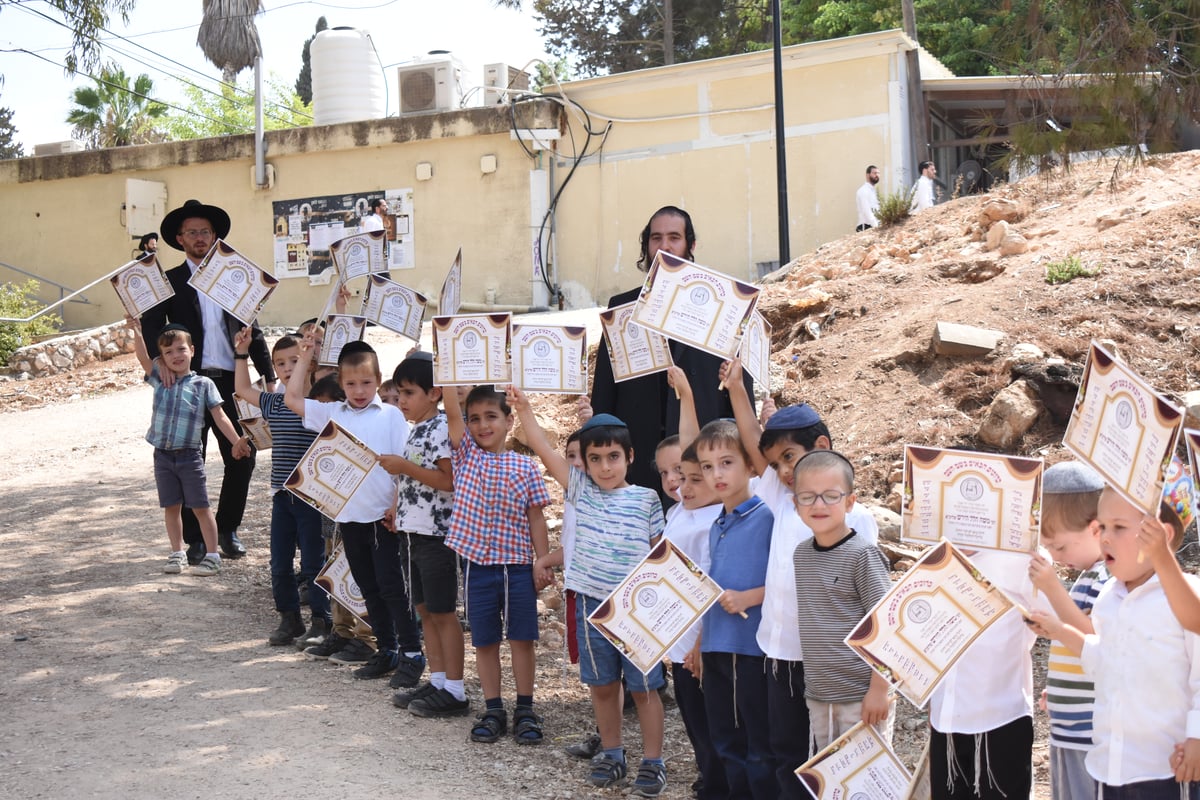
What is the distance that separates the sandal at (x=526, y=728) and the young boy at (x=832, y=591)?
147 centimetres

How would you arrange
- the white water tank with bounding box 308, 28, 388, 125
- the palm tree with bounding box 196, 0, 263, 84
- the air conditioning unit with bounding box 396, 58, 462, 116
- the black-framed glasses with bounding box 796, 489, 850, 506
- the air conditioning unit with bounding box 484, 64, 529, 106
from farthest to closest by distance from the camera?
the palm tree with bounding box 196, 0, 263, 84, the white water tank with bounding box 308, 28, 388, 125, the air conditioning unit with bounding box 396, 58, 462, 116, the air conditioning unit with bounding box 484, 64, 529, 106, the black-framed glasses with bounding box 796, 489, 850, 506

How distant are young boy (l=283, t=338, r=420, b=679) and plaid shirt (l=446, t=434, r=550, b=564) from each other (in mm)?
623

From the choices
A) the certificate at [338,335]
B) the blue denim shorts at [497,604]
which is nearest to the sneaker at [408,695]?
the blue denim shorts at [497,604]

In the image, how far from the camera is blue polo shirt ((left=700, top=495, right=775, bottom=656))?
13.5 feet

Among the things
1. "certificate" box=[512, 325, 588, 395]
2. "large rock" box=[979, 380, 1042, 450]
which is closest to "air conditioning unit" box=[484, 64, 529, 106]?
"large rock" box=[979, 380, 1042, 450]

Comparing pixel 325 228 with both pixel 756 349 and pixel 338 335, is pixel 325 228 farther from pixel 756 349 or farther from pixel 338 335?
pixel 756 349

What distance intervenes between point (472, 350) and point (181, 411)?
303 cm

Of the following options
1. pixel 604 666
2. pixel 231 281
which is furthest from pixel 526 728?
pixel 231 281

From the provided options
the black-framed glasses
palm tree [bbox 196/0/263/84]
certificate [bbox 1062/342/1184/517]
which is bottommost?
the black-framed glasses

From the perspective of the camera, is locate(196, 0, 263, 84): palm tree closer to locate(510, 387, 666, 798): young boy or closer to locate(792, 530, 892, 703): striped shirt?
locate(510, 387, 666, 798): young boy

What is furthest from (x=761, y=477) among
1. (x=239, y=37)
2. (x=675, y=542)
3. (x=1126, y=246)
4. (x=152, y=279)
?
(x=239, y=37)

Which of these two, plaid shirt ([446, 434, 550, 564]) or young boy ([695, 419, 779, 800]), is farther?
plaid shirt ([446, 434, 550, 564])

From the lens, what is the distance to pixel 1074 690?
127 inches

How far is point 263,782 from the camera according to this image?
4.48 meters
